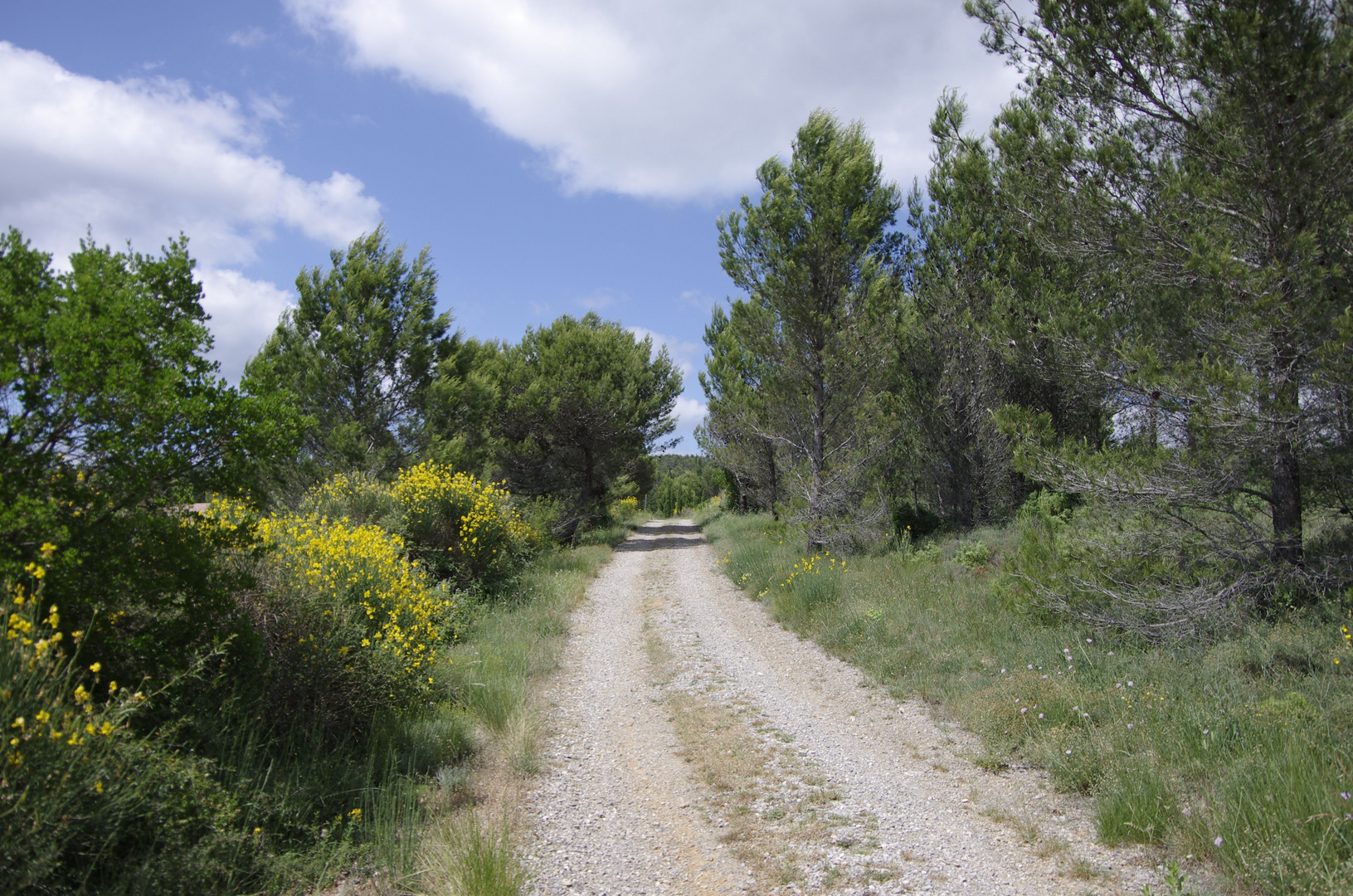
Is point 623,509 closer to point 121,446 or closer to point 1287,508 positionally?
point 1287,508

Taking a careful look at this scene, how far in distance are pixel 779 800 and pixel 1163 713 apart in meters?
2.87

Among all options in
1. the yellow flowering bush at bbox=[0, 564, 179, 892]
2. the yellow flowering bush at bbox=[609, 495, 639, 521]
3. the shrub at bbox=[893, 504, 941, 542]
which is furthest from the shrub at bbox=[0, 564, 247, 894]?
the yellow flowering bush at bbox=[609, 495, 639, 521]

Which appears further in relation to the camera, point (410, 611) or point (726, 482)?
point (726, 482)

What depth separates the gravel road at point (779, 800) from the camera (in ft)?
12.1

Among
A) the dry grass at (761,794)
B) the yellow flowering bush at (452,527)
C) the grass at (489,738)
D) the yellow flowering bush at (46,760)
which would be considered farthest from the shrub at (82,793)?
the yellow flowering bush at (452,527)

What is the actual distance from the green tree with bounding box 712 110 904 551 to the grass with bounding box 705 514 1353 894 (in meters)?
4.55

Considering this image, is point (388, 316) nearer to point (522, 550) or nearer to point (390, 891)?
point (522, 550)

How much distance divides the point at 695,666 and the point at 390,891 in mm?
5129

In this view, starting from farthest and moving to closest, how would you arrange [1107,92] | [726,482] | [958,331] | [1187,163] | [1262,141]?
[726,482]
[958,331]
[1107,92]
[1187,163]
[1262,141]

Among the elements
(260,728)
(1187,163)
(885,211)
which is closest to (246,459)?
(260,728)

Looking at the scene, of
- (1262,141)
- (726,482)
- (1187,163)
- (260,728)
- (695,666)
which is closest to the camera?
(260,728)

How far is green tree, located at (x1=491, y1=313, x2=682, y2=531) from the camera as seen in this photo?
21875 mm

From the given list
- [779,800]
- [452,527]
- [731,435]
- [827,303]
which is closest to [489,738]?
[779,800]

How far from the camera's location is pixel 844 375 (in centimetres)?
1362
